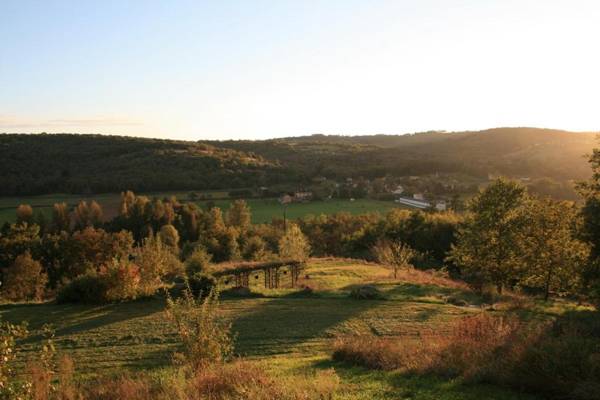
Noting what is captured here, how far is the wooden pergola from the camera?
31.4m

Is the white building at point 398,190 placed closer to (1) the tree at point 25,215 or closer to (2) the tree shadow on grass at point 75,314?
(1) the tree at point 25,215

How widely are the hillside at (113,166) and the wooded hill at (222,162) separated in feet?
0.64

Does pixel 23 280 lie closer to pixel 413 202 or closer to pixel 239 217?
pixel 239 217

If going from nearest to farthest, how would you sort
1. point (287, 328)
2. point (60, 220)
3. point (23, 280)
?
1. point (287, 328)
2. point (23, 280)
3. point (60, 220)

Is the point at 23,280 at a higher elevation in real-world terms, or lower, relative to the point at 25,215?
lower

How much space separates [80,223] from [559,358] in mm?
77750

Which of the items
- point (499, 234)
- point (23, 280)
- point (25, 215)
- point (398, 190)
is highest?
point (499, 234)

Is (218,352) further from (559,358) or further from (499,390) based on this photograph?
(559,358)

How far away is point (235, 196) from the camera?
4225 inches

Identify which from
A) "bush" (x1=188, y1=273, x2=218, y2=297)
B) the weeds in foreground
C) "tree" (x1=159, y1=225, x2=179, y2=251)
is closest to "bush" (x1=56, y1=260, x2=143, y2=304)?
"bush" (x1=188, y1=273, x2=218, y2=297)

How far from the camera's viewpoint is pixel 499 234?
3144 centimetres

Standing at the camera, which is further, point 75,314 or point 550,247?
point 550,247

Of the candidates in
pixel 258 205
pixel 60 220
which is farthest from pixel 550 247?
pixel 258 205

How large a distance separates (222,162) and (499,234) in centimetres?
10476
